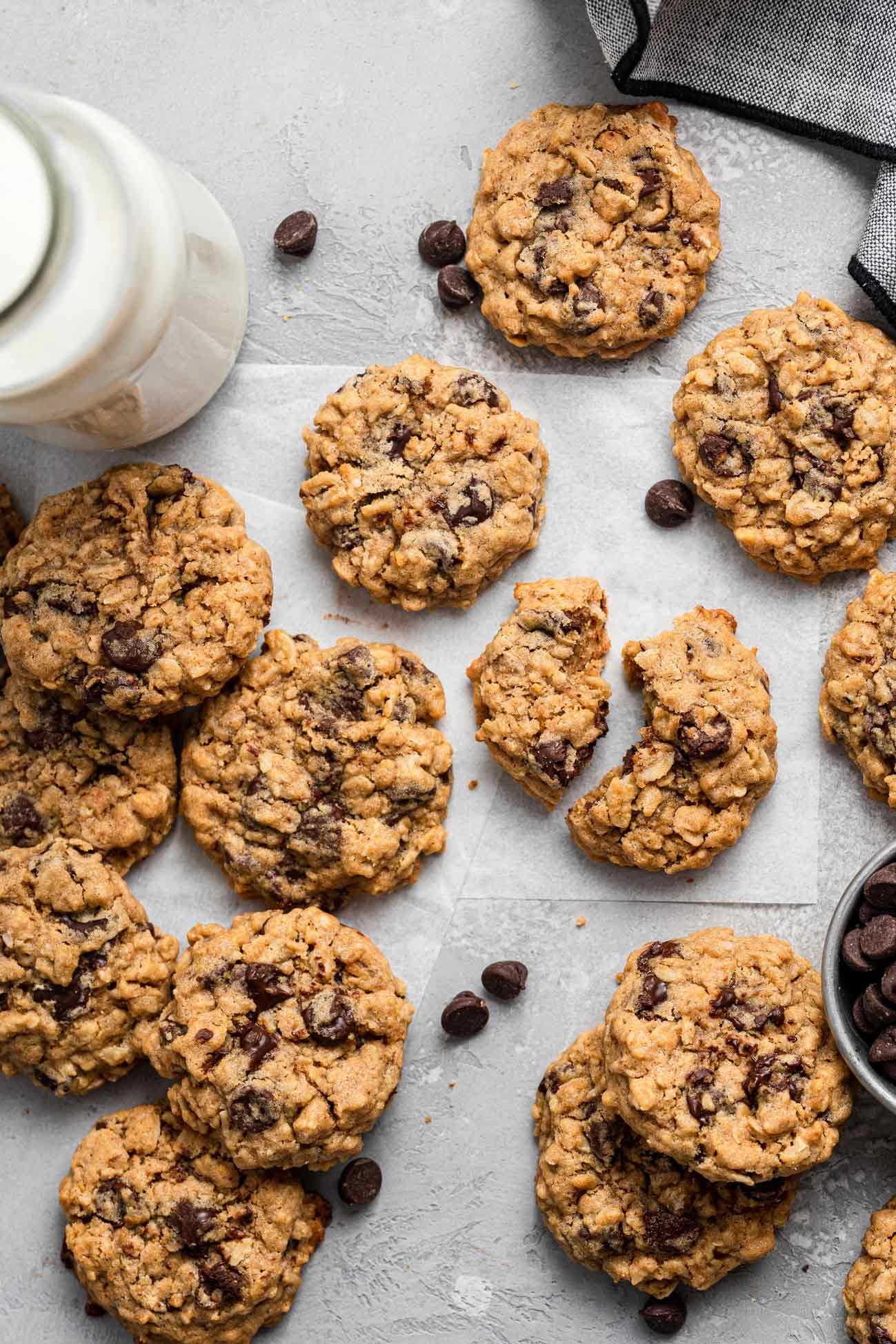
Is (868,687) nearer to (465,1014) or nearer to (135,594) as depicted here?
(465,1014)

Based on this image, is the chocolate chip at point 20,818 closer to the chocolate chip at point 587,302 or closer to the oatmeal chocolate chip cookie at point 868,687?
the chocolate chip at point 587,302

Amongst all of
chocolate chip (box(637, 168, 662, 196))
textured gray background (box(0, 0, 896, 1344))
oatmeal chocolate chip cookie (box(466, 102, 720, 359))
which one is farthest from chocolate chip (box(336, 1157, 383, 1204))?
chocolate chip (box(637, 168, 662, 196))

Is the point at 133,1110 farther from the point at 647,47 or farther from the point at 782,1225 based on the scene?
the point at 647,47

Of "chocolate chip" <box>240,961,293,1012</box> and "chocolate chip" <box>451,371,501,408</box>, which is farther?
"chocolate chip" <box>451,371,501,408</box>

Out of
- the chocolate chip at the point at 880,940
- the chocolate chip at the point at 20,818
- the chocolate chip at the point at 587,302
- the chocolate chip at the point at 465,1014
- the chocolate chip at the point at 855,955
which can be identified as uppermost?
the chocolate chip at the point at 587,302

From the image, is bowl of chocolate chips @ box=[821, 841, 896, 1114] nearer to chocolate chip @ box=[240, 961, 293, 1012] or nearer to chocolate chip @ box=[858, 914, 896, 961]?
chocolate chip @ box=[858, 914, 896, 961]

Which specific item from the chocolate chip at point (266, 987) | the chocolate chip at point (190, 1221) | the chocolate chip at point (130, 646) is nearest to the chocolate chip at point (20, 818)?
the chocolate chip at point (130, 646)
